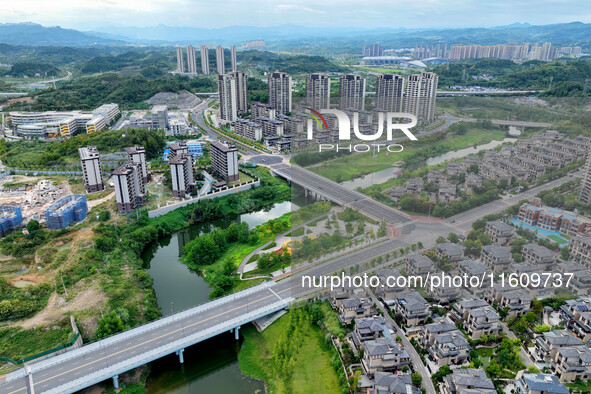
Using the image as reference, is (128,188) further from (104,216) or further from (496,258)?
(496,258)

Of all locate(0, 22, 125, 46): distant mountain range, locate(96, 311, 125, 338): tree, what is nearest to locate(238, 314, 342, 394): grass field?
locate(96, 311, 125, 338): tree

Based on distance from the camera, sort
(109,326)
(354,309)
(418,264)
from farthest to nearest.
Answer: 1. (418,264)
2. (354,309)
3. (109,326)

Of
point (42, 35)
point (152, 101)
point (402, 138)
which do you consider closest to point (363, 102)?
point (402, 138)

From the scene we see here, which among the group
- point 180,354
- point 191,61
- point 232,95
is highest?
point 191,61

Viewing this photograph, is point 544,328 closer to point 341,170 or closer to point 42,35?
point 341,170

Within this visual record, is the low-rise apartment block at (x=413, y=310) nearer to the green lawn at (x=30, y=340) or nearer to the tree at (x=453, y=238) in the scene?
the tree at (x=453, y=238)

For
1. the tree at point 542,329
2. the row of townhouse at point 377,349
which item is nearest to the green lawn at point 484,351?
the tree at point 542,329

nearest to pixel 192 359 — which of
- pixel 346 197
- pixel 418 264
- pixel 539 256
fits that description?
pixel 418 264

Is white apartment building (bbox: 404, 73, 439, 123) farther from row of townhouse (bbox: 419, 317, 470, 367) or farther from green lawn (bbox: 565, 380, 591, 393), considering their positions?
green lawn (bbox: 565, 380, 591, 393)
